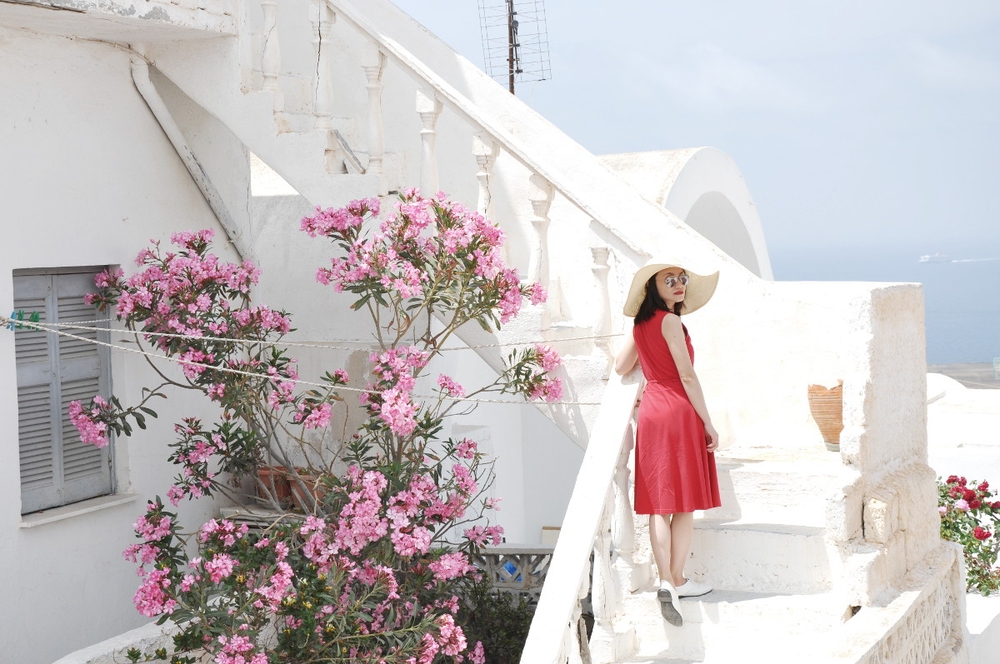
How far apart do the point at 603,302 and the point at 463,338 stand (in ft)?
3.22

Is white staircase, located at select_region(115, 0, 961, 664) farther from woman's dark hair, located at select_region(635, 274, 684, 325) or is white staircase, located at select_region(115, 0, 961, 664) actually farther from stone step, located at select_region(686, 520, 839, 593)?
woman's dark hair, located at select_region(635, 274, 684, 325)

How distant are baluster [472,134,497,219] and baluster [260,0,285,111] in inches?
46.5

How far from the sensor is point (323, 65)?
20.5 ft

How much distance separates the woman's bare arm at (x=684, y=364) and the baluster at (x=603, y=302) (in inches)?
41.0

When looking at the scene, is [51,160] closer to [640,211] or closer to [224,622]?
[224,622]

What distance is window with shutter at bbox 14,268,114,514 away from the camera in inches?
244

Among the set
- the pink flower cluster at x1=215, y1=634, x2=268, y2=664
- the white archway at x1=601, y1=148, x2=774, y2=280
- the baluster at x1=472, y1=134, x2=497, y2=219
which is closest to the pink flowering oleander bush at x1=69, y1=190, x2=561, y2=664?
the pink flower cluster at x1=215, y1=634, x2=268, y2=664

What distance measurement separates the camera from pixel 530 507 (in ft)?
31.8

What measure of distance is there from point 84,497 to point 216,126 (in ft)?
7.69

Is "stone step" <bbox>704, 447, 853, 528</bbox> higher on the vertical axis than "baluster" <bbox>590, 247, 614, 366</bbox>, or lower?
lower

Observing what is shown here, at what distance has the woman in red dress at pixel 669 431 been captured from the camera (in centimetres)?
457

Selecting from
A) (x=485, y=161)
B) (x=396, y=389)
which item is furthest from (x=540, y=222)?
(x=396, y=389)

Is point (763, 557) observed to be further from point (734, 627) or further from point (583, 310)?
point (583, 310)

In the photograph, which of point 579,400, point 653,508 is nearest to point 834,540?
point 653,508
